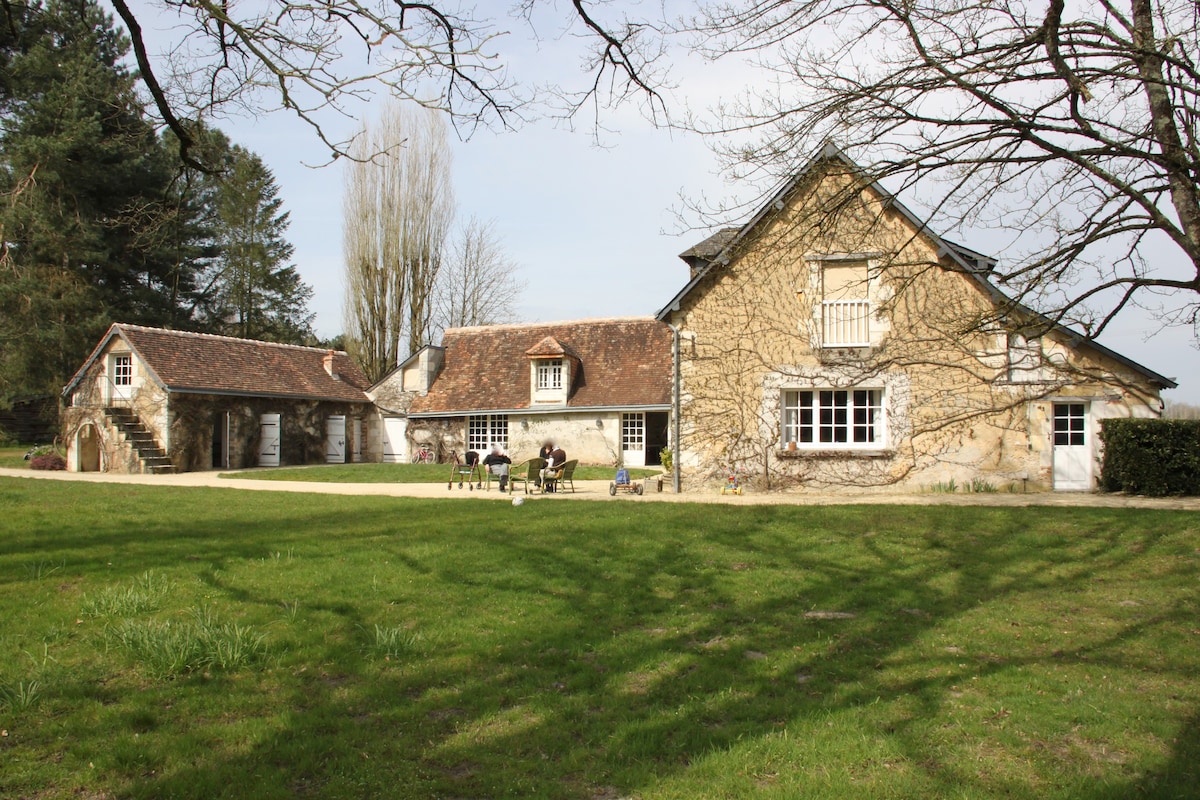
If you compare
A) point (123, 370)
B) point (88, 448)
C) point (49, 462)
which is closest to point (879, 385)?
point (123, 370)

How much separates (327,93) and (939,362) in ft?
47.0

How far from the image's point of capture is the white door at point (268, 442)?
27.5 m

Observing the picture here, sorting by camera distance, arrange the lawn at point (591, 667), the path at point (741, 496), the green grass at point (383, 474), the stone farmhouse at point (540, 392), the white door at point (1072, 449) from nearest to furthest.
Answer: the lawn at point (591, 667), the path at point (741, 496), the white door at point (1072, 449), the green grass at point (383, 474), the stone farmhouse at point (540, 392)

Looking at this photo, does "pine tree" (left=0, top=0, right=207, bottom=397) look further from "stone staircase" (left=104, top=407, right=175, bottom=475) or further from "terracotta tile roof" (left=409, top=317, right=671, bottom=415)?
"terracotta tile roof" (left=409, top=317, right=671, bottom=415)

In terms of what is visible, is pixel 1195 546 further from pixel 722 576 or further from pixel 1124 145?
pixel 1124 145

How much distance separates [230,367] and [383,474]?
8.54 meters

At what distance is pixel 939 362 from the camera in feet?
54.9

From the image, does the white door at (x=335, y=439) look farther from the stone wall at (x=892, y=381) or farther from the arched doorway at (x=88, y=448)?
the stone wall at (x=892, y=381)

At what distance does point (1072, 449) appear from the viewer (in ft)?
55.4

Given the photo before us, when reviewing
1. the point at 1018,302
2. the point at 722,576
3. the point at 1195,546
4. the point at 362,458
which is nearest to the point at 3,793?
the point at 722,576

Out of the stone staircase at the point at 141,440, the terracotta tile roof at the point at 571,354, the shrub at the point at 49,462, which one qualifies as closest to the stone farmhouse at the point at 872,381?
the terracotta tile roof at the point at 571,354

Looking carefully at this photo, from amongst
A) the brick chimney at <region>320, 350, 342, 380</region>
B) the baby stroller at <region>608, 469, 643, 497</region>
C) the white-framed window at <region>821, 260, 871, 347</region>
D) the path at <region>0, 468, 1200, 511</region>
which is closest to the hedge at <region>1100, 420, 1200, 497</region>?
the path at <region>0, 468, 1200, 511</region>

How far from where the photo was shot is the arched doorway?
2522 centimetres

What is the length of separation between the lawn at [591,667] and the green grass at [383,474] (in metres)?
11.6
